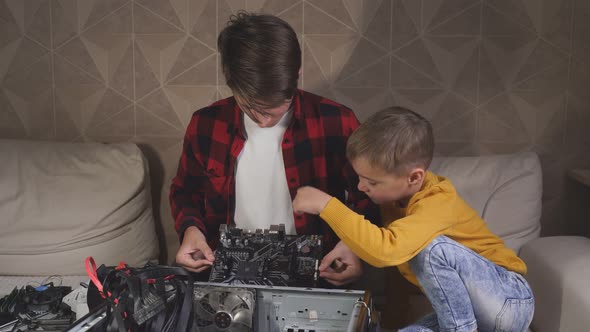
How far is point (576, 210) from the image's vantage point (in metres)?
2.31

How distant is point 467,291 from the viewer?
143cm

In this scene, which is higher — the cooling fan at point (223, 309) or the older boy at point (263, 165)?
the older boy at point (263, 165)

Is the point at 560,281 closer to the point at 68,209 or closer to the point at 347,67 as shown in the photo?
the point at 347,67

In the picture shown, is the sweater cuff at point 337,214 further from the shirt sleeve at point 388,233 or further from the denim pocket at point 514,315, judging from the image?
the denim pocket at point 514,315

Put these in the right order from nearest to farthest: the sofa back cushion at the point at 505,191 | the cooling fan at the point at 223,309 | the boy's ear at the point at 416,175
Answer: the cooling fan at the point at 223,309
the boy's ear at the point at 416,175
the sofa back cushion at the point at 505,191

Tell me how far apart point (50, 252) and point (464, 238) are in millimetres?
1310

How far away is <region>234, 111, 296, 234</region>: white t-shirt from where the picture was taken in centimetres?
180

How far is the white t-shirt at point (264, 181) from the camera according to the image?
5.91 ft

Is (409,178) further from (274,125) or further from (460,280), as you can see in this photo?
(274,125)

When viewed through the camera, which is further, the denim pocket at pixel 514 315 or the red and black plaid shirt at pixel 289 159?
the red and black plaid shirt at pixel 289 159

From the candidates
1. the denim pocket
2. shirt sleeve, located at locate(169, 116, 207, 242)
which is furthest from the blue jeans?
shirt sleeve, located at locate(169, 116, 207, 242)

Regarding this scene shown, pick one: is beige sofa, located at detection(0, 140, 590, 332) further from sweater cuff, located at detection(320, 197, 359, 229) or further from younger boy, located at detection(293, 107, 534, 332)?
sweater cuff, located at detection(320, 197, 359, 229)

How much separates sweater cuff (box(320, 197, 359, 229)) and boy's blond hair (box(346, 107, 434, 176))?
0.12m

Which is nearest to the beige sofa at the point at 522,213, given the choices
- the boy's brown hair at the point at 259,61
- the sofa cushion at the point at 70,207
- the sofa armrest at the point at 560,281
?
the sofa armrest at the point at 560,281
